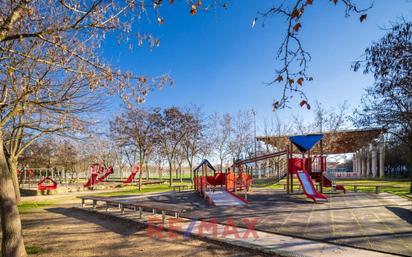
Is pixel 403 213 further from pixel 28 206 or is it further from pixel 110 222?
pixel 28 206

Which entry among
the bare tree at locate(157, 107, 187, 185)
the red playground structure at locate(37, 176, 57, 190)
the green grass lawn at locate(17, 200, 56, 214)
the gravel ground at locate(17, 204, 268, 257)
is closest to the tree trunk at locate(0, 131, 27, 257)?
the gravel ground at locate(17, 204, 268, 257)

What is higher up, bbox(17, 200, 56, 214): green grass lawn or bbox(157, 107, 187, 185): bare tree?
bbox(157, 107, 187, 185): bare tree

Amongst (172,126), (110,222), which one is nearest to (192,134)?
(172,126)

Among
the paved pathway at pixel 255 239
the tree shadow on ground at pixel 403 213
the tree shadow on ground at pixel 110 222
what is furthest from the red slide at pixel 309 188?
the tree shadow on ground at pixel 110 222

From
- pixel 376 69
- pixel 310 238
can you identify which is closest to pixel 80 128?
pixel 310 238

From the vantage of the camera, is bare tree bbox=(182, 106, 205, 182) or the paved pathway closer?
the paved pathway

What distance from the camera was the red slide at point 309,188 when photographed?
48.5ft

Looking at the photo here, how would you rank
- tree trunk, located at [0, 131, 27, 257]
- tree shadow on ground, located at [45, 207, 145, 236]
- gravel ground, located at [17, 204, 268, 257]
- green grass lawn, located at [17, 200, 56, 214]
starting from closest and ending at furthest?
tree trunk, located at [0, 131, 27, 257] → gravel ground, located at [17, 204, 268, 257] → tree shadow on ground, located at [45, 207, 145, 236] → green grass lawn, located at [17, 200, 56, 214]

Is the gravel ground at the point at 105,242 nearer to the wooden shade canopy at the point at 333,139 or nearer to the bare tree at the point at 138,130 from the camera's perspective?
the bare tree at the point at 138,130

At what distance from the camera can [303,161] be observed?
18.4m

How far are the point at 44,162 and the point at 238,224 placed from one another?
4032 centimetres

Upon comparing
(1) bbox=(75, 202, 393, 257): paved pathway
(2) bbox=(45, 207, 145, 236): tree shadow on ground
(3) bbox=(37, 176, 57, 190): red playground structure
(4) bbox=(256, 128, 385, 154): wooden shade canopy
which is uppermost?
(4) bbox=(256, 128, 385, 154): wooden shade canopy

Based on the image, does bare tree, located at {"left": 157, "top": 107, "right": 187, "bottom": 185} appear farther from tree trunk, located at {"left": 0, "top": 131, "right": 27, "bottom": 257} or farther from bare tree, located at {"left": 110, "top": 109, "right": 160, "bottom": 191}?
tree trunk, located at {"left": 0, "top": 131, "right": 27, "bottom": 257}

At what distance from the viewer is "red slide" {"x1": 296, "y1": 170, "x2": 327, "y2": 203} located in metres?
14.8
